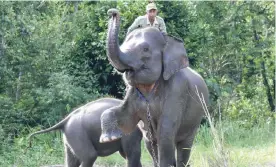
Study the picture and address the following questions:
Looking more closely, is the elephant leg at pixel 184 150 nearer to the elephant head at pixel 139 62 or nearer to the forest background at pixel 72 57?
the elephant head at pixel 139 62

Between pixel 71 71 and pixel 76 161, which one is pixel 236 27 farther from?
pixel 76 161

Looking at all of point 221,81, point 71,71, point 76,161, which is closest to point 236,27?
point 221,81

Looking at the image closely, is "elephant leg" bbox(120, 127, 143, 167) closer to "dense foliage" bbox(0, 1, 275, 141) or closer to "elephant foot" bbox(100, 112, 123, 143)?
"elephant foot" bbox(100, 112, 123, 143)

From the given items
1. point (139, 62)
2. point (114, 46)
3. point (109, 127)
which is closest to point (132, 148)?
point (109, 127)

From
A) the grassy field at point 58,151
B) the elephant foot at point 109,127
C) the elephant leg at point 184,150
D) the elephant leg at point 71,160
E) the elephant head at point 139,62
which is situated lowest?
the grassy field at point 58,151

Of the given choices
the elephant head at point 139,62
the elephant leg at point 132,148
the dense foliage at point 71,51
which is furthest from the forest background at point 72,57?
the elephant head at point 139,62

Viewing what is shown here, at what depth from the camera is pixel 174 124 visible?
6.84m

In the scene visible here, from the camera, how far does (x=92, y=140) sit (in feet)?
26.0

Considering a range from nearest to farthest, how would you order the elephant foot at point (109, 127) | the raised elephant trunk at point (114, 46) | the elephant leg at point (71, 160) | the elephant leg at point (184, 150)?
the raised elephant trunk at point (114, 46), the elephant foot at point (109, 127), the elephant leg at point (184, 150), the elephant leg at point (71, 160)

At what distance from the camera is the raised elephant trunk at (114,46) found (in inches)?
244

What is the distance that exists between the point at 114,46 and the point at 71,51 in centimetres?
762

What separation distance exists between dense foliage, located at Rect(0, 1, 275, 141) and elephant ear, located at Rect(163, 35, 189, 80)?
318 centimetres

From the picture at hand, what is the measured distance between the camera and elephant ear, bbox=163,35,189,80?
6734 millimetres

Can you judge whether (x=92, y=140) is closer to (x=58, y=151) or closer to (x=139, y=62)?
(x=139, y=62)
